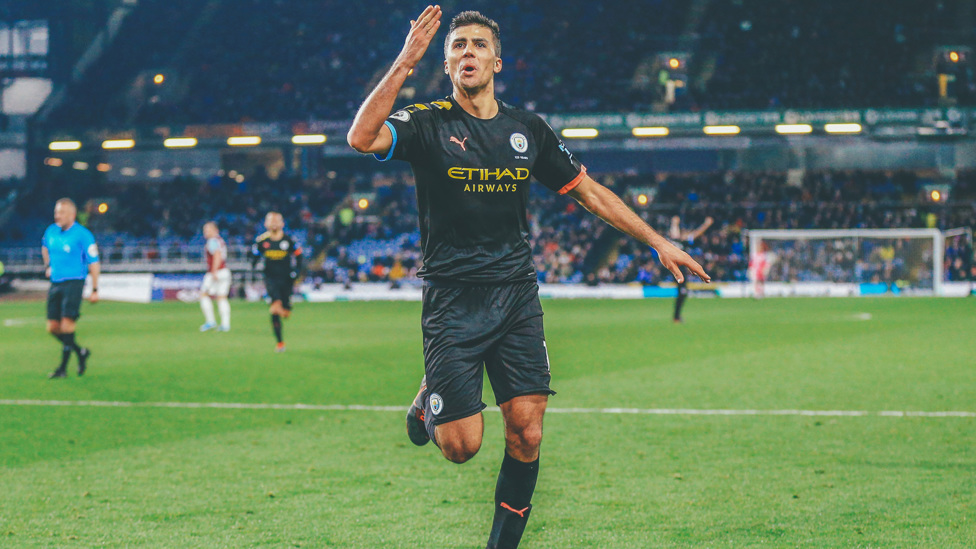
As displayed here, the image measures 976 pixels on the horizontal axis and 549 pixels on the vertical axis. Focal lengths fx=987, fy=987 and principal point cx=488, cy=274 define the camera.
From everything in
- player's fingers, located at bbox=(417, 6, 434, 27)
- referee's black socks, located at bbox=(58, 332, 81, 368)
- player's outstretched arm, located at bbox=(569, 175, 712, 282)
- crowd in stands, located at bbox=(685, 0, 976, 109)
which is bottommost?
referee's black socks, located at bbox=(58, 332, 81, 368)

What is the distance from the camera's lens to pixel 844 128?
124ft

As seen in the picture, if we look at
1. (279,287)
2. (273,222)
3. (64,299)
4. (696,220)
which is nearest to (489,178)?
(64,299)

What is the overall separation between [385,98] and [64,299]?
9.71m

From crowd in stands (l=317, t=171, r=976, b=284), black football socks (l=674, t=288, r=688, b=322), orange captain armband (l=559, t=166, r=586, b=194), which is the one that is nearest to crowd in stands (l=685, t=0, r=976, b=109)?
crowd in stands (l=317, t=171, r=976, b=284)

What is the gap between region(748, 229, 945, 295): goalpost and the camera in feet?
118

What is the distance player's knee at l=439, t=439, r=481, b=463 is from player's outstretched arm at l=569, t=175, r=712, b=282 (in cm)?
115

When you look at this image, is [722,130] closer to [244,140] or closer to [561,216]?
[561,216]

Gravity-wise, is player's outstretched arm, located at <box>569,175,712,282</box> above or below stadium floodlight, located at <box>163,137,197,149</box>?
below

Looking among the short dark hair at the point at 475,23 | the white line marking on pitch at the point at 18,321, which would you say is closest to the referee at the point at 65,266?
the short dark hair at the point at 475,23

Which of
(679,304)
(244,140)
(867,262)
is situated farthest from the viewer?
(244,140)

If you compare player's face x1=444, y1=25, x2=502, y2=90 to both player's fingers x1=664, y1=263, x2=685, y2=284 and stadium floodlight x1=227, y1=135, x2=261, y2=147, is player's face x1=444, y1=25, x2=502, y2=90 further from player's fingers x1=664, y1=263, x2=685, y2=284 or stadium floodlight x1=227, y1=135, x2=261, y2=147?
stadium floodlight x1=227, y1=135, x2=261, y2=147

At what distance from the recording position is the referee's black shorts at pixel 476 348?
14.3ft

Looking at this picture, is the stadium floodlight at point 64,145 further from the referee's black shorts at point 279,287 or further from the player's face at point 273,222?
the player's face at point 273,222

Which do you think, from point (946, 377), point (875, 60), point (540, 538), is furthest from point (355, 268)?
point (540, 538)
